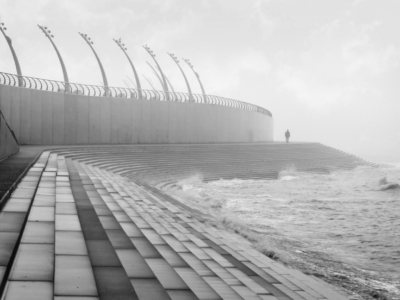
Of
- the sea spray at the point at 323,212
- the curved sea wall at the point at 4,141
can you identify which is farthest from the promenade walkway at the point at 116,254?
the sea spray at the point at 323,212

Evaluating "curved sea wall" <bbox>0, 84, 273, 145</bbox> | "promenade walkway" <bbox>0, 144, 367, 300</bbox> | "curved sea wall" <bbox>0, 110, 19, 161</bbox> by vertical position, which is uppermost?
"curved sea wall" <bbox>0, 84, 273, 145</bbox>

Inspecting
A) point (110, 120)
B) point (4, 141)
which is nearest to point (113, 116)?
point (110, 120)

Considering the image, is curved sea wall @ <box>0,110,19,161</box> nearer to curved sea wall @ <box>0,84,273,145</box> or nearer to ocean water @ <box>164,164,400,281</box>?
ocean water @ <box>164,164,400,281</box>

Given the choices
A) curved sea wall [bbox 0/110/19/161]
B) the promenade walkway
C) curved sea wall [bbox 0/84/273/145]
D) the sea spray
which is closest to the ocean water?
the sea spray

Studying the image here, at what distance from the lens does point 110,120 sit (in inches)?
1154

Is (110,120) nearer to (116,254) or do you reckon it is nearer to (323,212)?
(323,212)

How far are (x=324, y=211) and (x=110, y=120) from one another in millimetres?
17844

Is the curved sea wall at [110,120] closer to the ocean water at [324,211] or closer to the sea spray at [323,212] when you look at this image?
the ocean water at [324,211]

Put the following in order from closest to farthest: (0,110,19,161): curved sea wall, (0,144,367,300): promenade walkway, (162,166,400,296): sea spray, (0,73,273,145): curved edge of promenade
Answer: (0,144,367,300): promenade walkway → (162,166,400,296): sea spray → (0,110,19,161): curved sea wall → (0,73,273,145): curved edge of promenade

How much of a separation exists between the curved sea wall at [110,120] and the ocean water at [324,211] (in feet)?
29.7

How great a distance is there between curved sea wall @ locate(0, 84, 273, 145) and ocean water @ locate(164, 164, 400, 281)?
356 inches

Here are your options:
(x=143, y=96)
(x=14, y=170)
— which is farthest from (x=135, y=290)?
(x=143, y=96)

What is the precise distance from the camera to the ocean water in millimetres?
9414

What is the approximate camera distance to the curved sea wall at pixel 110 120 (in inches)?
988
